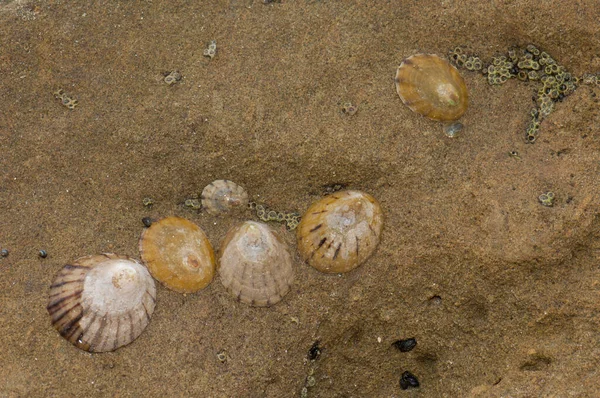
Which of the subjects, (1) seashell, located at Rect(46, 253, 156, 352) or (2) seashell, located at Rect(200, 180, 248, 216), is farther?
(2) seashell, located at Rect(200, 180, 248, 216)

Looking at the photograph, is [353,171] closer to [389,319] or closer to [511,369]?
[389,319]

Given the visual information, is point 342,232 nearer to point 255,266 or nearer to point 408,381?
point 255,266

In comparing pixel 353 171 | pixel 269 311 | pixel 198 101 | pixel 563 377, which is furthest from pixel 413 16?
pixel 563 377

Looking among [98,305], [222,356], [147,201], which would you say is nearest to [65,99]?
[147,201]

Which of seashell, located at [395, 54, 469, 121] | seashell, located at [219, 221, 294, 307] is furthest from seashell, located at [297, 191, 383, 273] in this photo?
seashell, located at [395, 54, 469, 121]

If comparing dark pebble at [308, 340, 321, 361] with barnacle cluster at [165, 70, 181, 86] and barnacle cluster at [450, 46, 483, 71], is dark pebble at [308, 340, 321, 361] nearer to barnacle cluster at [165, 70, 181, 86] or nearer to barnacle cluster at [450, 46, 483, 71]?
barnacle cluster at [165, 70, 181, 86]

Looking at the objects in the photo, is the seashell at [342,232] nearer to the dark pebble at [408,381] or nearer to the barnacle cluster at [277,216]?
the barnacle cluster at [277,216]
